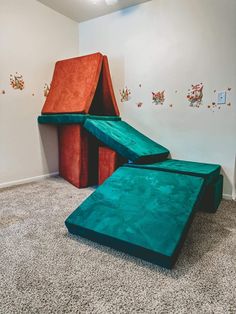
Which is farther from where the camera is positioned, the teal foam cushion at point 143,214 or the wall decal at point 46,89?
the wall decal at point 46,89

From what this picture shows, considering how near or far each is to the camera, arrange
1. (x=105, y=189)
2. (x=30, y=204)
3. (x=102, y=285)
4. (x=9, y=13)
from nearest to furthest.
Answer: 1. (x=102, y=285)
2. (x=105, y=189)
3. (x=30, y=204)
4. (x=9, y=13)

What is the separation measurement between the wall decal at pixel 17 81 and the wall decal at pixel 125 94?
1201 millimetres

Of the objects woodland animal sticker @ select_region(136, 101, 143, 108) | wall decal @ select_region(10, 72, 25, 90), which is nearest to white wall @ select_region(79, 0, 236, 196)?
woodland animal sticker @ select_region(136, 101, 143, 108)

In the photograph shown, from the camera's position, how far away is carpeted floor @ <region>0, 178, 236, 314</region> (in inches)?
36.5

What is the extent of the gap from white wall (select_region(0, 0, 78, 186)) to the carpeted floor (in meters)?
1.12

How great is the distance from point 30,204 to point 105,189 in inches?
31.0

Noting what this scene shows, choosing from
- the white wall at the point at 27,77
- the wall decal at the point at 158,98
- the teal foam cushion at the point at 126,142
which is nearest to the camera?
the teal foam cushion at the point at 126,142

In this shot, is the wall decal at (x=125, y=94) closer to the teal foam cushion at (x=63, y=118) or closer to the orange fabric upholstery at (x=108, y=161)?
the teal foam cushion at (x=63, y=118)

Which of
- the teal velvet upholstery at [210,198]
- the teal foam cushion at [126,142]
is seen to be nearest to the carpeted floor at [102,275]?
the teal velvet upholstery at [210,198]

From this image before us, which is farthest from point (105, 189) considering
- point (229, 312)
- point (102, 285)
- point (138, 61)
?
point (138, 61)

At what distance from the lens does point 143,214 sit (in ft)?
4.63

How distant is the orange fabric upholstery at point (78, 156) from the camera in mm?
2498

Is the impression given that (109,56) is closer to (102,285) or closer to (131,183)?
(131,183)

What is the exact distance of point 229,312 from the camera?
0.90 meters
